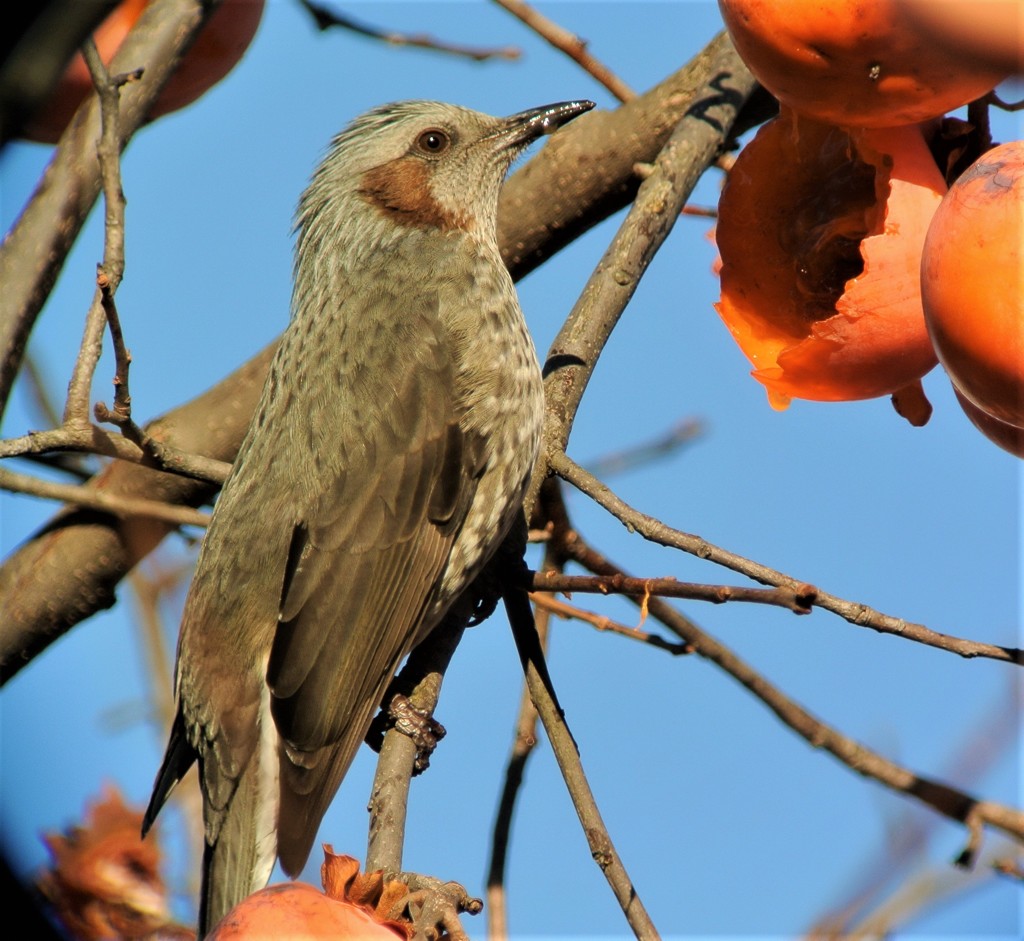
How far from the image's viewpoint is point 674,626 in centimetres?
369

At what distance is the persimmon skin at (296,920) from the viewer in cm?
221

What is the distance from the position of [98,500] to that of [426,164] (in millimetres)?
1796

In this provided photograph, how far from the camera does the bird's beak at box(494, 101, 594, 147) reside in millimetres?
4598

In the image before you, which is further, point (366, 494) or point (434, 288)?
point (434, 288)

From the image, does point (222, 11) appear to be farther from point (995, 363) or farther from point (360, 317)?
point (995, 363)

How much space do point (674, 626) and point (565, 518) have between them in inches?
17.0

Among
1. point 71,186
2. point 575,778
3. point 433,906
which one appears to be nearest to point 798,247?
point 575,778

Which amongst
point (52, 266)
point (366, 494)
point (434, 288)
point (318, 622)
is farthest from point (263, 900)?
point (434, 288)

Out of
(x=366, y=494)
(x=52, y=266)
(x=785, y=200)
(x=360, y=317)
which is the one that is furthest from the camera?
(x=360, y=317)

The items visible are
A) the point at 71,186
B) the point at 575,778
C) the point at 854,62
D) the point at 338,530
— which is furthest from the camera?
the point at 338,530

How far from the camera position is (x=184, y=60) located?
13.0ft

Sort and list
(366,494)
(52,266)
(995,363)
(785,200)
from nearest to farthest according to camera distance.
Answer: (995,363), (785,200), (52,266), (366,494)

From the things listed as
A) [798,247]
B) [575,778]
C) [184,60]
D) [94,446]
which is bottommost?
[575,778]

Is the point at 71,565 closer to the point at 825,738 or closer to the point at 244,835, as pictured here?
the point at 244,835
